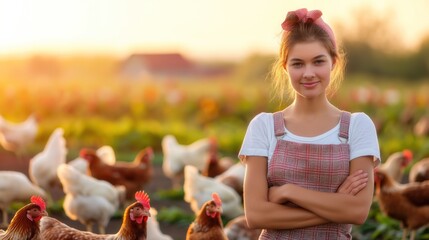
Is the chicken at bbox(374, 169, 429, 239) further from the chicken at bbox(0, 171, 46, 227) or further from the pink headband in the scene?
the pink headband

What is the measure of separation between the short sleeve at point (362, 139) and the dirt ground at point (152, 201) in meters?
4.59

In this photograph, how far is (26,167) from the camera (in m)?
12.4

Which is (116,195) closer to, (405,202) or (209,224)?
(209,224)

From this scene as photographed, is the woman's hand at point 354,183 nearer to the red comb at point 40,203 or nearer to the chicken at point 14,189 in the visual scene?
the red comb at point 40,203

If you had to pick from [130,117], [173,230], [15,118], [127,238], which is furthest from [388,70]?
[127,238]

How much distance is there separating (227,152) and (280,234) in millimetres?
11534

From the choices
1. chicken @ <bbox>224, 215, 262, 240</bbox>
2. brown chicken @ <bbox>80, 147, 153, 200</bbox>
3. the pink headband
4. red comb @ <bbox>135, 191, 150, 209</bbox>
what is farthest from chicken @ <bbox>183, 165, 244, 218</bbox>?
the pink headband

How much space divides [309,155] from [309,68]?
355mm

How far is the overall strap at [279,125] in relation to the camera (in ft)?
10.2

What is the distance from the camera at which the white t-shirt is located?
307cm

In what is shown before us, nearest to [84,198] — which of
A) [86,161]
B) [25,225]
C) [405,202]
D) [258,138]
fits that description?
[86,161]

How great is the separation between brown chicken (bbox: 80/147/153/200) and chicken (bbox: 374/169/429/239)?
120 inches

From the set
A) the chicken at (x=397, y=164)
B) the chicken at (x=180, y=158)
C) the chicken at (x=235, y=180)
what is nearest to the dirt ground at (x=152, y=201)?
the chicken at (x=180, y=158)

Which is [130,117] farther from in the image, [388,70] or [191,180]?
[388,70]
